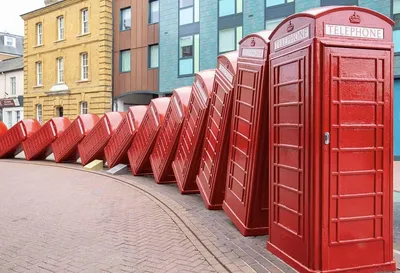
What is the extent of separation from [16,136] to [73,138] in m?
4.17

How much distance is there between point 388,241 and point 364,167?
821 mm

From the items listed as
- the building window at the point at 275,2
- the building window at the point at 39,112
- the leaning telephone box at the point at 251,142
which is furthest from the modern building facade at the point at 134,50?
the leaning telephone box at the point at 251,142

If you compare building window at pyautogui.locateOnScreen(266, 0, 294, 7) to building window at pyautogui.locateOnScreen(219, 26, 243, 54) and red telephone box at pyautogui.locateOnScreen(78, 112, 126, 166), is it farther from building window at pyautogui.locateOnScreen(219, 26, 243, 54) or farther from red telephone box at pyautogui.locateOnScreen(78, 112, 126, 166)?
red telephone box at pyautogui.locateOnScreen(78, 112, 126, 166)

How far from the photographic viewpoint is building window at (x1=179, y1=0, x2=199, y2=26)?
912 inches

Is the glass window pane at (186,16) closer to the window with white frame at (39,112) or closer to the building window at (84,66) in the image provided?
the building window at (84,66)

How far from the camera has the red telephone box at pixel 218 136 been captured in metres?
6.84

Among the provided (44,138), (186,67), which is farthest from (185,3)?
(44,138)

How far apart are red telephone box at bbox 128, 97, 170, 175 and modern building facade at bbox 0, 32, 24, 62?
48.2 m

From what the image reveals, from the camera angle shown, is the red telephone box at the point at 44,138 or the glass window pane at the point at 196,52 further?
the glass window pane at the point at 196,52

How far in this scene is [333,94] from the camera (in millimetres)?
4047

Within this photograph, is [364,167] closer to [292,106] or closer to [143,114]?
[292,106]

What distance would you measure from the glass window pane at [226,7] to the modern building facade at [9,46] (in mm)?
40948

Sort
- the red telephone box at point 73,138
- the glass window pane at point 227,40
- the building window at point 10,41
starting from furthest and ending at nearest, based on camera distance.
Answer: the building window at point 10,41, the glass window pane at point 227,40, the red telephone box at point 73,138


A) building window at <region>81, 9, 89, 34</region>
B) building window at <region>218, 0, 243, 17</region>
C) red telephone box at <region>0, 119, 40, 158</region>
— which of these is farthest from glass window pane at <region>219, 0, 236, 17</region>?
building window at <region>81, 9, 89, 34</region>
